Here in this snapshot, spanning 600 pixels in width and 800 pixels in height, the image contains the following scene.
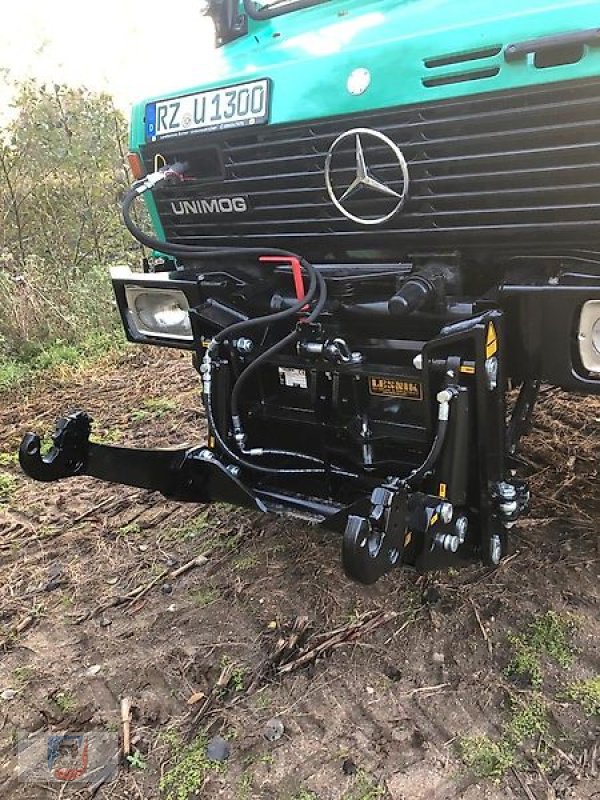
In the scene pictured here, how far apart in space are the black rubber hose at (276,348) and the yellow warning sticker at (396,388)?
338mm

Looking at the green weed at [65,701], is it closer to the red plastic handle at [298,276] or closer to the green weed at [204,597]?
the green weed at [204,597]

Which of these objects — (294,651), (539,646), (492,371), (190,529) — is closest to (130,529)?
(190,529)

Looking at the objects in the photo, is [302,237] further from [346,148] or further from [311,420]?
[311,420]

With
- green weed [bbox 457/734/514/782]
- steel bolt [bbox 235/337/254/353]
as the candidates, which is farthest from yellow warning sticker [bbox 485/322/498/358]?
green weed [bbox 457/734/514/782]

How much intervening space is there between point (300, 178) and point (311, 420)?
99 cm

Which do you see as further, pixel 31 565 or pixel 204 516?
pixel 204 516

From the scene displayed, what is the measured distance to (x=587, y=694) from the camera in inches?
97.5

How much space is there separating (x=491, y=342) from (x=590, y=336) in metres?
0.33

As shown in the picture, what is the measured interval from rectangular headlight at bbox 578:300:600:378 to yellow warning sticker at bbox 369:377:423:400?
1.84 feet

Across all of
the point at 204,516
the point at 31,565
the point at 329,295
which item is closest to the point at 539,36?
the point at 329,295

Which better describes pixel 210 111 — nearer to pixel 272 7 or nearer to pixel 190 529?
pixel 272 7

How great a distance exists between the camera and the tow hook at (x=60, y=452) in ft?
9.80

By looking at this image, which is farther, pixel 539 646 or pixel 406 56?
pixel 539 646

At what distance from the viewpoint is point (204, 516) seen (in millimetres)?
3875
